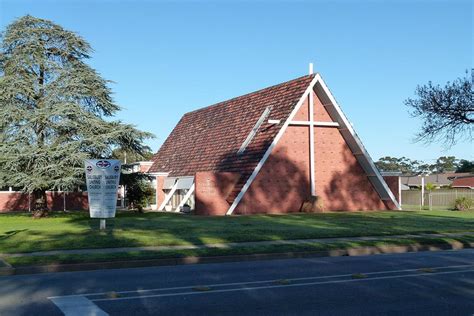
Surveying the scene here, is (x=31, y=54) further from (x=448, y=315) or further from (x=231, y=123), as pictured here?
(x=448, y=315)

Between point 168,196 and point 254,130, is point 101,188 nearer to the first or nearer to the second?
point 254,130

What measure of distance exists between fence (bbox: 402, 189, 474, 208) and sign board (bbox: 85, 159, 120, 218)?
36.2m

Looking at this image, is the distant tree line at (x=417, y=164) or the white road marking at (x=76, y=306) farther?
the distant tree line at (x=417, y=164)

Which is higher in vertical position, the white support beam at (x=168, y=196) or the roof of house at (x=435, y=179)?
the roof of house at (x=435, y=179)

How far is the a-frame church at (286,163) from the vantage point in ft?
108

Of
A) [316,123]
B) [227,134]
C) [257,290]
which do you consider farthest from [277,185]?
[257,290]

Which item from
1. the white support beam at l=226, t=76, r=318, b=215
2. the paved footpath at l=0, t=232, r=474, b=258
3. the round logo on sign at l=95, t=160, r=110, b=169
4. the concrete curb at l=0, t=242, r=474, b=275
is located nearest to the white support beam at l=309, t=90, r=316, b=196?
the white support beam at l=226, t=76, r=318, b=215

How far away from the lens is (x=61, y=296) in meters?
9.69

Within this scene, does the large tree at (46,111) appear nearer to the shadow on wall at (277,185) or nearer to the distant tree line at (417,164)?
the shadow on wall at (277,185)

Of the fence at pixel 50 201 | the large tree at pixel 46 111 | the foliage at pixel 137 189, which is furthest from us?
the fence at pixel 50 201

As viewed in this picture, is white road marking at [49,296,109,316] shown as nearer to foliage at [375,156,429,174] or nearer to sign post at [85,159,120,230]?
sign post at [85,159,120,230]

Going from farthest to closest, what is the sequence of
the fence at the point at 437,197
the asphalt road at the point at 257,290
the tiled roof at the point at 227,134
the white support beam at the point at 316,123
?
the fence at the point at 437,197, the white support beam at the point at 316,123, the tiled roof at the point at 227,134, the asphalt road at the point at 257,290

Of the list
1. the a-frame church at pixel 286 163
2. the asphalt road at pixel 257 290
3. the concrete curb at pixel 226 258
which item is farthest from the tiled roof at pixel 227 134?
the asphalt road at pixel 257 290

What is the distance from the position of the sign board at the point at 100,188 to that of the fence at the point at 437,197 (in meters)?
36.2
